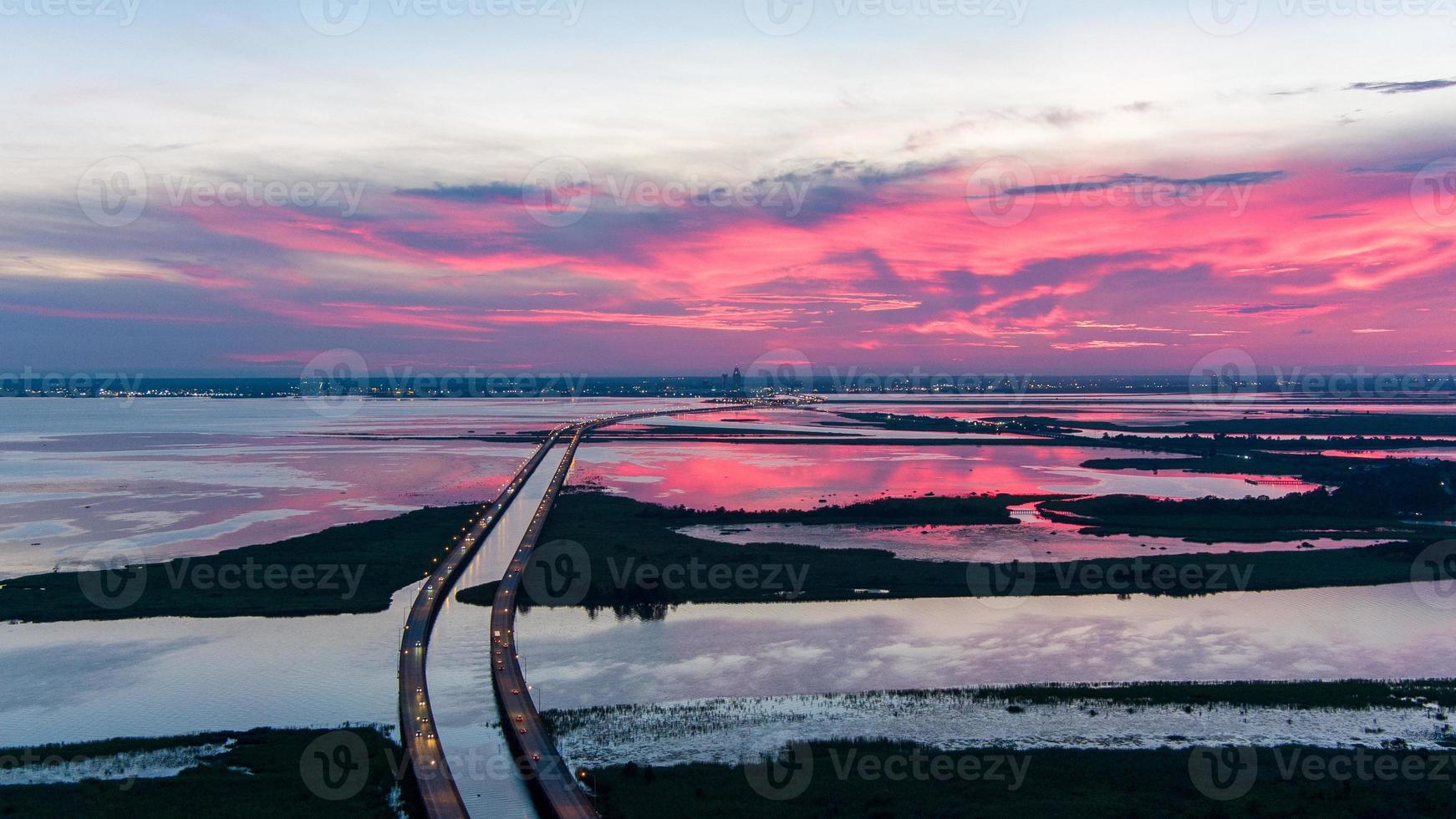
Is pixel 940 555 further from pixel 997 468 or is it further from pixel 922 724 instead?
pixel 997 468

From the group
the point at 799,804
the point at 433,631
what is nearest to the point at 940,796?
the point at 799,804

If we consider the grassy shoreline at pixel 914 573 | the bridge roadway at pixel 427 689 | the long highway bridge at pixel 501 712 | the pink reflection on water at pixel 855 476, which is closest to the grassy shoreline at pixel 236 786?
the bridge roadway at pixel 427 689

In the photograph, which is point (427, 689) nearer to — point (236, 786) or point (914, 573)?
point (236, 786)

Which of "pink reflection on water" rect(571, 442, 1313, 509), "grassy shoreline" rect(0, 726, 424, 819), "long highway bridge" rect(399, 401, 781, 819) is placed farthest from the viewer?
"pink reflection on water" rect(571, 442, 1313, 509)

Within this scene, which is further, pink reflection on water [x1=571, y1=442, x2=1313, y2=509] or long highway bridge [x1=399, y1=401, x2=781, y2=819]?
pink reflection on water [x1=571, y1=442, x2=1313, y2=509]

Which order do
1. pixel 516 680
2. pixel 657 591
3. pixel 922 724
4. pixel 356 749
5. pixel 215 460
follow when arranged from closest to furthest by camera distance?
pixel 356 749, pixel 922 724, pixel 516 680, pixel 657 591, pixel 215 460

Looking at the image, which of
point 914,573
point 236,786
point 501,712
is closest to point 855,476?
point 914,573

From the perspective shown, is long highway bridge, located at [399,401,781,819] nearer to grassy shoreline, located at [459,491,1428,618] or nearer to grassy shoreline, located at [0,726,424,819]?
grassy shoreline, located at [0,726,424,819]

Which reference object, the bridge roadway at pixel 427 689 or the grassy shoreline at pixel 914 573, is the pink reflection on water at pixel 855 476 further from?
the bridge roadway at pixel 427 689

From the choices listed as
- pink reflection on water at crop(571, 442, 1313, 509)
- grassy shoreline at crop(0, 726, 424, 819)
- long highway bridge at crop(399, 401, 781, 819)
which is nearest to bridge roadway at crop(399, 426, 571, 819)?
long highway bridge at crop(399, 401, 781, 819)
